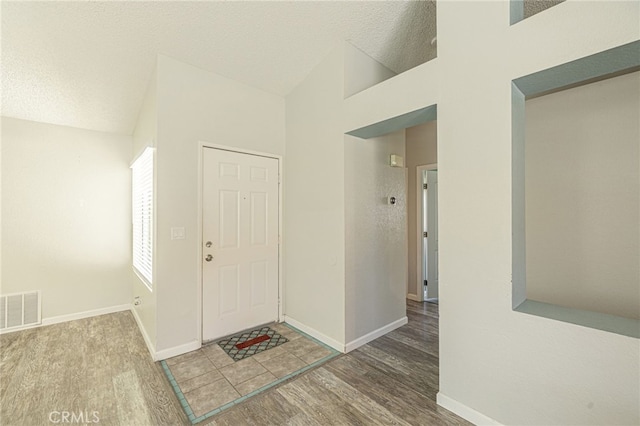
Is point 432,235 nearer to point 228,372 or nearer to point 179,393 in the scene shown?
point 228,372

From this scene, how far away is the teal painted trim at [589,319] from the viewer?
4.57 ft

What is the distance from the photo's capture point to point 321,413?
188 centimetres

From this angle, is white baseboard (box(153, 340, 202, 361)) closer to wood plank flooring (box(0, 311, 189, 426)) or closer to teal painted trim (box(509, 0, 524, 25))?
wood plank flooring (box(0, 311, 189, 426))

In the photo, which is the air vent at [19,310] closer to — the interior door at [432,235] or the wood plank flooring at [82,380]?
the wood plank flooring at [82,380]

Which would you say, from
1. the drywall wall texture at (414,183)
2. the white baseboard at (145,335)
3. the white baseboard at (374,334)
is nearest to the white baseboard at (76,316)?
the white baseboard at (145,335)

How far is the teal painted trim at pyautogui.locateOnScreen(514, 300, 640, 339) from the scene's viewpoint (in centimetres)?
139

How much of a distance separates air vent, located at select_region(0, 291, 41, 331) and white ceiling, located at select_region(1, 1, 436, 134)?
2144mm

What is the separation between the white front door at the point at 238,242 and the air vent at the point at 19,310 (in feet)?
7.58

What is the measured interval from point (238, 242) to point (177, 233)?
0.65 meters

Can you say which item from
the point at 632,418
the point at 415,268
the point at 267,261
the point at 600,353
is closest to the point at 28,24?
the point at 267,261

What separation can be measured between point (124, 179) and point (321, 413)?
398 cm

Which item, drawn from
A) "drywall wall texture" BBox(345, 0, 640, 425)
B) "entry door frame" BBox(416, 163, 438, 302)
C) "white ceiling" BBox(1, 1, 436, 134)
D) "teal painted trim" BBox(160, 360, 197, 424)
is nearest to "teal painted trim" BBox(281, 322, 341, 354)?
"drywall wall texture" BBox(345, 0, 640, 425)

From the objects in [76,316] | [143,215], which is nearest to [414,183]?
[143,215]

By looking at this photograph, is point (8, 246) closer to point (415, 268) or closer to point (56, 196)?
point (56, 196)
